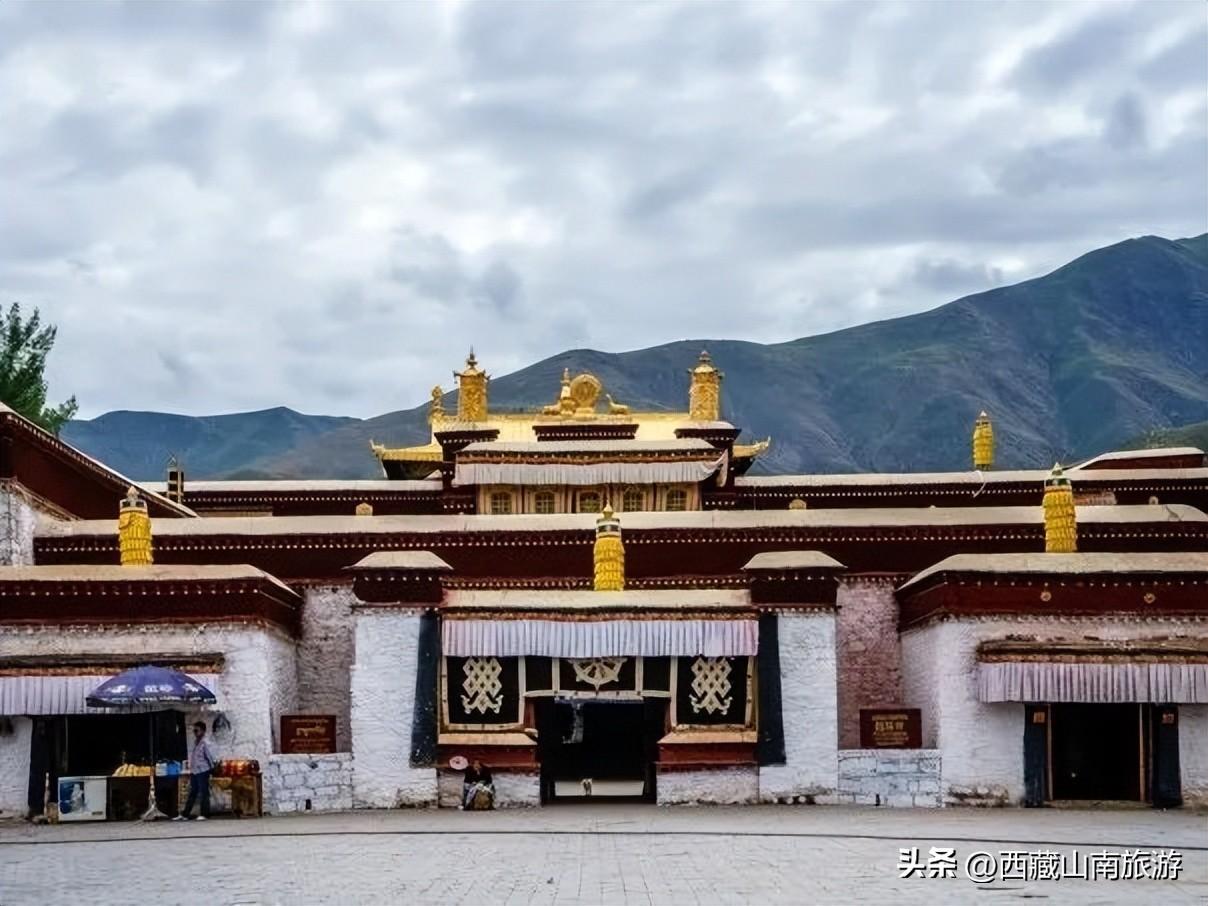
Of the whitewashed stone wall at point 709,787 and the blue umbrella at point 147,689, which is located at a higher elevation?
the blue umbrella at point 147,689

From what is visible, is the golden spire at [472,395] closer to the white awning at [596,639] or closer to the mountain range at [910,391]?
the white awning at [596,639]

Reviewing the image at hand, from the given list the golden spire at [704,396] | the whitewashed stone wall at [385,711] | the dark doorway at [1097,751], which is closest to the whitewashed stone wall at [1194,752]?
the dark doorway at [1097,751]

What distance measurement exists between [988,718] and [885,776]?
1.55 m

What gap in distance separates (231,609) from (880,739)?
8885 mm

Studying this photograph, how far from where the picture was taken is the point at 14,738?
70.1 feet

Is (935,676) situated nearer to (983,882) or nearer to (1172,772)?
(1172,772)

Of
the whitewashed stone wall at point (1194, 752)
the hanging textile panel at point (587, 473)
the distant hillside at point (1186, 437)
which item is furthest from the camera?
the distant hillside at point (1186, 437)

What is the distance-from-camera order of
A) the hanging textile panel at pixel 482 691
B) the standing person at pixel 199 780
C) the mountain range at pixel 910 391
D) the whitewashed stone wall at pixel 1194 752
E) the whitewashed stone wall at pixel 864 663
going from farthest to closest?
the mountain range at pixel 910 391 < the whitewashed stone wall at pixel 864 663 < the hanging textile panel at pixel 482 691 < the whitewashed stone wall at pixel 1194 752 < the standing person at pixel 199 780

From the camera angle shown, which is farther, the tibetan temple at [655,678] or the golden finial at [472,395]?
the golden finial at [472,395]

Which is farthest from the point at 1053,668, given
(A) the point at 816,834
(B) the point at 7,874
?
(B) the point at 7,874

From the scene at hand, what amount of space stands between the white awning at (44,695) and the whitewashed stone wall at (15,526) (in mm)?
4296

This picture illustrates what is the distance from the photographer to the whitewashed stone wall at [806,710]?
21.9 m

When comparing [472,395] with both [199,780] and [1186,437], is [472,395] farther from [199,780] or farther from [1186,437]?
[1186,437]

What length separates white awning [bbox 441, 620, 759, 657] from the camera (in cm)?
2216
